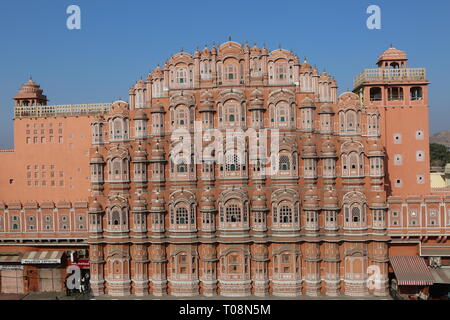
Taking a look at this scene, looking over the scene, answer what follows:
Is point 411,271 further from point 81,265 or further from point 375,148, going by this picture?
→ point 81,265

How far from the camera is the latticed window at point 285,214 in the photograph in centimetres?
3597

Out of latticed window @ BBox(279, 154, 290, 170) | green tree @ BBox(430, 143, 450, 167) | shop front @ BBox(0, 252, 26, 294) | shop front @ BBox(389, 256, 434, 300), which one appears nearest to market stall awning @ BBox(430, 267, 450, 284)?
shop front @ BBox(389, 256, 434, 300)

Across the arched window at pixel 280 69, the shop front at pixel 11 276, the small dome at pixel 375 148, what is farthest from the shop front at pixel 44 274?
the small dome at pixel 375 148

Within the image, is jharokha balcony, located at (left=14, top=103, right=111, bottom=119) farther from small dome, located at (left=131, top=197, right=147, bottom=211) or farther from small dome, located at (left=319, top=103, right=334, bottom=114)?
small dome, located at (left=319, top=103, right=334, bottom=114)

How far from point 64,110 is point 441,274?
3854 centimetres

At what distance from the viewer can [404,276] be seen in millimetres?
35406

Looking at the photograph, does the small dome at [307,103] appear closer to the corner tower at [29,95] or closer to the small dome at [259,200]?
the small dome at [259,200]

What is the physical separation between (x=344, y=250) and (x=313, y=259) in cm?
262

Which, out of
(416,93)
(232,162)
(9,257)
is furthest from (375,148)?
(9,257)

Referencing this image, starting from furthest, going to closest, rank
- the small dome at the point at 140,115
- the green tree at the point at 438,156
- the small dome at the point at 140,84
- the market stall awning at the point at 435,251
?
1. the green tree at the point at 438,156
2. the small dome at the point at 140,84
3. the small dome at the point at 140,115
4. the market stall awning at the point at 435,251

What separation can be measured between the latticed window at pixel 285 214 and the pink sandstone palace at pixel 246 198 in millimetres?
78

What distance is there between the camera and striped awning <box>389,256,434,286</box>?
34938 mm

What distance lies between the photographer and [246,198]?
36062mm
